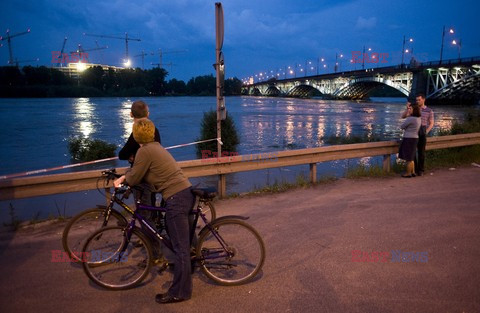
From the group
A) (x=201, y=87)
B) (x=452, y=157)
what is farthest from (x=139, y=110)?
(x=201, y=87)

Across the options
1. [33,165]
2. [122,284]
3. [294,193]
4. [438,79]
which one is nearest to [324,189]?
[294,193]

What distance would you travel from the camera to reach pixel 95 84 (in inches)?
4884

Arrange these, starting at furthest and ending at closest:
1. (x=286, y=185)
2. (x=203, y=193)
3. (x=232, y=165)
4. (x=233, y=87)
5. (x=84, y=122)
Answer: (x=233, y=87) → (x=84, y=122) → (x=286, y=185) → (x=232, y=165) → (x=203, y=193)

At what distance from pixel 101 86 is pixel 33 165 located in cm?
11776

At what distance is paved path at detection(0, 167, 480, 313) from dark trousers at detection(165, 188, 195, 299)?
0.15 m

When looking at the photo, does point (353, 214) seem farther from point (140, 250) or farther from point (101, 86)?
point (101, 86)

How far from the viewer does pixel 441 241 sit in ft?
15.2

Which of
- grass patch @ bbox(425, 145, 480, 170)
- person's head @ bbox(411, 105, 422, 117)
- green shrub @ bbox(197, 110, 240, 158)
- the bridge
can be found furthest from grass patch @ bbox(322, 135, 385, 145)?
the bridge

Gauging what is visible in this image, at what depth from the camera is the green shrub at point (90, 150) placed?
16.3m

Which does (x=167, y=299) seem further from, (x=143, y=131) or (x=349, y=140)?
(x=349, y=140)

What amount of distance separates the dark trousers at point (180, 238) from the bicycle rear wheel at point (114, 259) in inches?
16.3

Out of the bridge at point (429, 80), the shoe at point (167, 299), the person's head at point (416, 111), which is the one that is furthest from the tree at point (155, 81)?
the shoe at point (167, 299)

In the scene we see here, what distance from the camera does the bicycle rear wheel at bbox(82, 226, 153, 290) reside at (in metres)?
3.58

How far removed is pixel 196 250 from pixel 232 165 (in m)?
3.33
